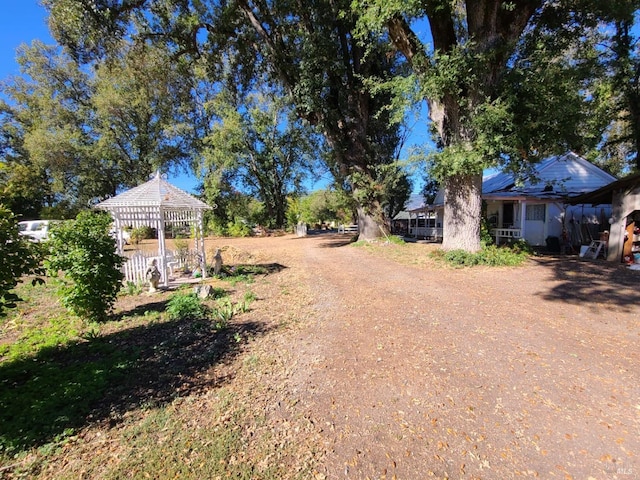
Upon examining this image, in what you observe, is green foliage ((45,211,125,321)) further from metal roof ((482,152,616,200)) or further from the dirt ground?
metal roof ((482,152,616,200))

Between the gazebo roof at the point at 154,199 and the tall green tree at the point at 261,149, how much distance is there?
18.9m

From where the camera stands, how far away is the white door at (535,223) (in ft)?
52.1

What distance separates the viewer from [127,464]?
233 cm

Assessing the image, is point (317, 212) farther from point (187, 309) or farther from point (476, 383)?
point (476, 383)

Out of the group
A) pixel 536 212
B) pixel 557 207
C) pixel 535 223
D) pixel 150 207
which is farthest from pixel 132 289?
pixel 557 207

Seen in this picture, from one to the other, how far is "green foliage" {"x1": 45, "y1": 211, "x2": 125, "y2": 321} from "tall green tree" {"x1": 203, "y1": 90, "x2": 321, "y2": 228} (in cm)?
2281

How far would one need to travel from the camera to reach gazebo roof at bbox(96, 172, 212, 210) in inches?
332

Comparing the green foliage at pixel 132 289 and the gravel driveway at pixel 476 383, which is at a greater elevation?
the green foliage at pixel 132 289

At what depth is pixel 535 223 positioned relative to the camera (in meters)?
16.1

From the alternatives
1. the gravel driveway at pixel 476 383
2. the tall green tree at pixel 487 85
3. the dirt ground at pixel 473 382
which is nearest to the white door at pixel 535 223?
the tall green tree at pixel 487 85

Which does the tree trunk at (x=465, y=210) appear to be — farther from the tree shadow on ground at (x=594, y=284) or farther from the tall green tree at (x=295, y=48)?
the tall green tree at (x=295, y=48)

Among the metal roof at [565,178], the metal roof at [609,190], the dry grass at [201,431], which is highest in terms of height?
the metal roof at [565,178]

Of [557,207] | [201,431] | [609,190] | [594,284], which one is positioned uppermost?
[609,190]

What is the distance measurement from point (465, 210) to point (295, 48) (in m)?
11.3
